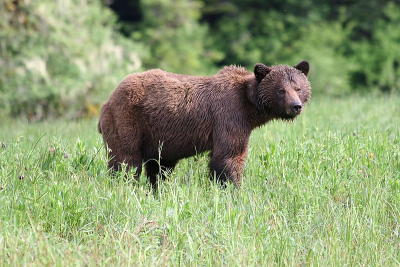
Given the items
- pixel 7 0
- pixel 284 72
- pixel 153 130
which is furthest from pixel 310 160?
pixel 7 0

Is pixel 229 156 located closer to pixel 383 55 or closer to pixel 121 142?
pixel 121 142

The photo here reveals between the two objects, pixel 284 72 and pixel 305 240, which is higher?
pixel 284 72

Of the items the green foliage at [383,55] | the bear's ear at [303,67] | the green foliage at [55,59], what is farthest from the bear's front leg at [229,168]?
the green foliage at [383,55]

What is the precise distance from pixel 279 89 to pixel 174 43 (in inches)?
762

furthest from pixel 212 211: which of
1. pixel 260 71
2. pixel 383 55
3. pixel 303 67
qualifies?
pixel 383 55

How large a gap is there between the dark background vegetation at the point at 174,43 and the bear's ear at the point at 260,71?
12.6m

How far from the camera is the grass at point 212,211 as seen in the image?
Answer: 5598 mm

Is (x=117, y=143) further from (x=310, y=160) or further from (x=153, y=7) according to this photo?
(x=153, y=7)

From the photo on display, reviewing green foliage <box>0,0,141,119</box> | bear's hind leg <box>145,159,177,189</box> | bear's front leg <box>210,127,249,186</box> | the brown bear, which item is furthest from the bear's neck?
green foliage <box>0,0,141,119</box>

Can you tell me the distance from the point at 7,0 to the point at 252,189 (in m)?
14.1

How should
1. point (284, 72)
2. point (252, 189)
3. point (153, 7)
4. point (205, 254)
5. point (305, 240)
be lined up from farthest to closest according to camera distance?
point (153, 7) → point (284, 72) → point (252, 189) → point (305, 240) → point (205, 254)

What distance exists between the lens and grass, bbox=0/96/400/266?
5598 millimetres

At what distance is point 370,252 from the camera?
5.90 meters

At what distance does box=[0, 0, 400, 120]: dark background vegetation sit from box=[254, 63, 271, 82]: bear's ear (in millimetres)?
12590
